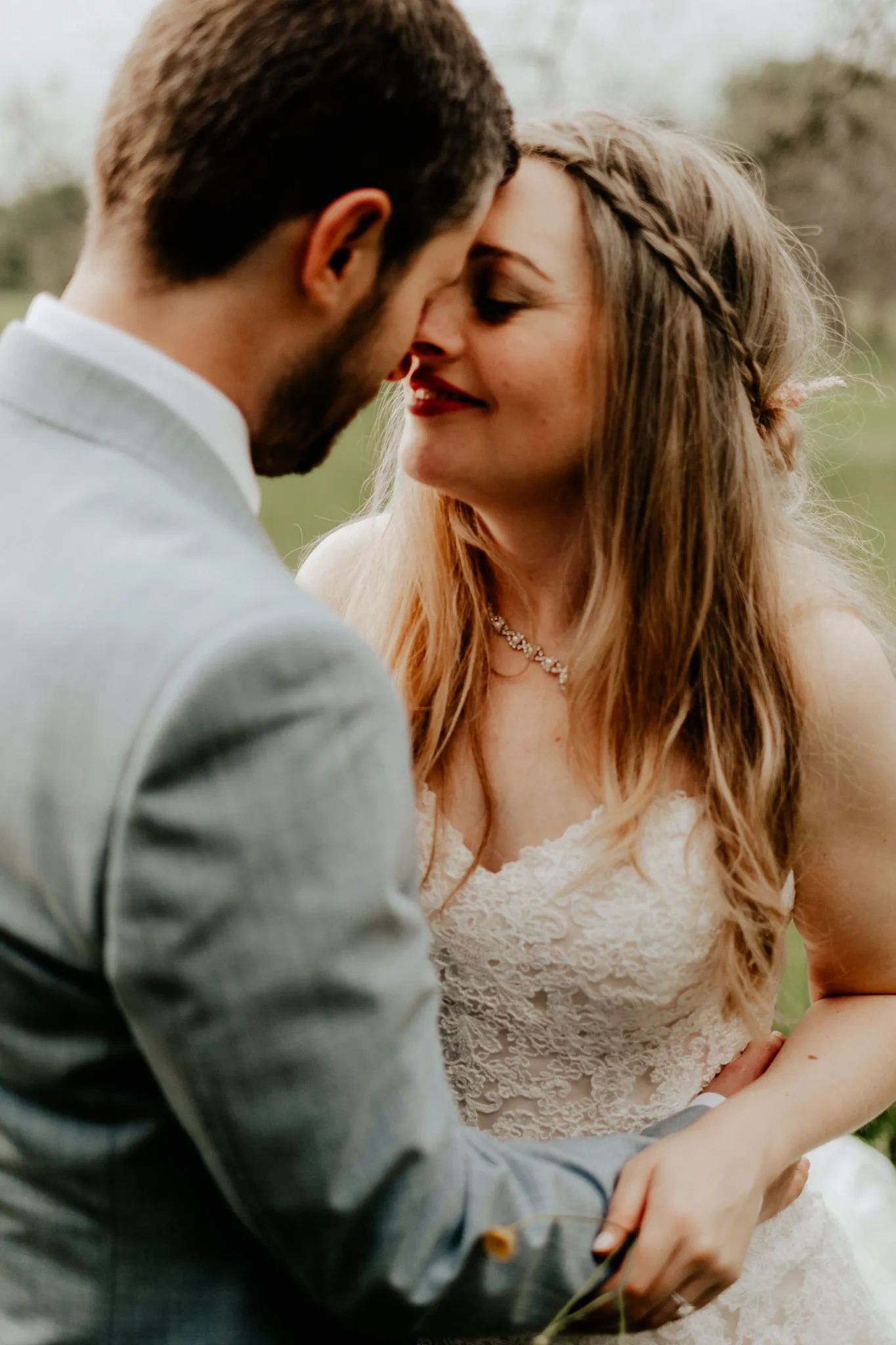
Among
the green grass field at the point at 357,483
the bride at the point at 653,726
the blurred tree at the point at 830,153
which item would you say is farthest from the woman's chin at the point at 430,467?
the blurred tree at the point at 830,153

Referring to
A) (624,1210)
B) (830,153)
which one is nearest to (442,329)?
(624,1210)

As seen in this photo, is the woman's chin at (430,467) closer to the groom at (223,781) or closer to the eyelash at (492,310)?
the eyelash at (492,310)

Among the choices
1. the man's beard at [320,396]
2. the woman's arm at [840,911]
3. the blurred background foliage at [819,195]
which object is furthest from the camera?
the blurred background foliage at [819,195]

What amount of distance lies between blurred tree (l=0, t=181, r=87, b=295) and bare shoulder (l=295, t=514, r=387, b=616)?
9.27 meters

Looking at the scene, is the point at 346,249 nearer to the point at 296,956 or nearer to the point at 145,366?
the point at 145,366

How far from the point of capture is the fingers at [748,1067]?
1885 mm

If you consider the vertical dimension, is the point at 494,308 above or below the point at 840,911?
above

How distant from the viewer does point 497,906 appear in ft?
6.36

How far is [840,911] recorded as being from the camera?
1.96m

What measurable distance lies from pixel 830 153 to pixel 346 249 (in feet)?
44.2

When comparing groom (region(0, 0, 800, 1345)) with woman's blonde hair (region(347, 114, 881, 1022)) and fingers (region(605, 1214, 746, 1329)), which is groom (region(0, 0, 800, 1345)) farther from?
woman's blonde hair (region(347, 114, 881, 1022))

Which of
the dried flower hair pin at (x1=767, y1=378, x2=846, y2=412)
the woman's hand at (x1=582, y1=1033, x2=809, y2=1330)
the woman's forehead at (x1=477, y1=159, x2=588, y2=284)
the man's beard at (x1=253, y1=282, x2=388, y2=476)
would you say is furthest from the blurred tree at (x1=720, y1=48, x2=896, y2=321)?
the woman's hand at (x1=582, y1=1033, x2=809, y2=1330)

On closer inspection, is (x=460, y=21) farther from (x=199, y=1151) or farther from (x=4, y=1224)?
(x=4, y=1224)

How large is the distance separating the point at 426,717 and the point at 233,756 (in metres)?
1.16
